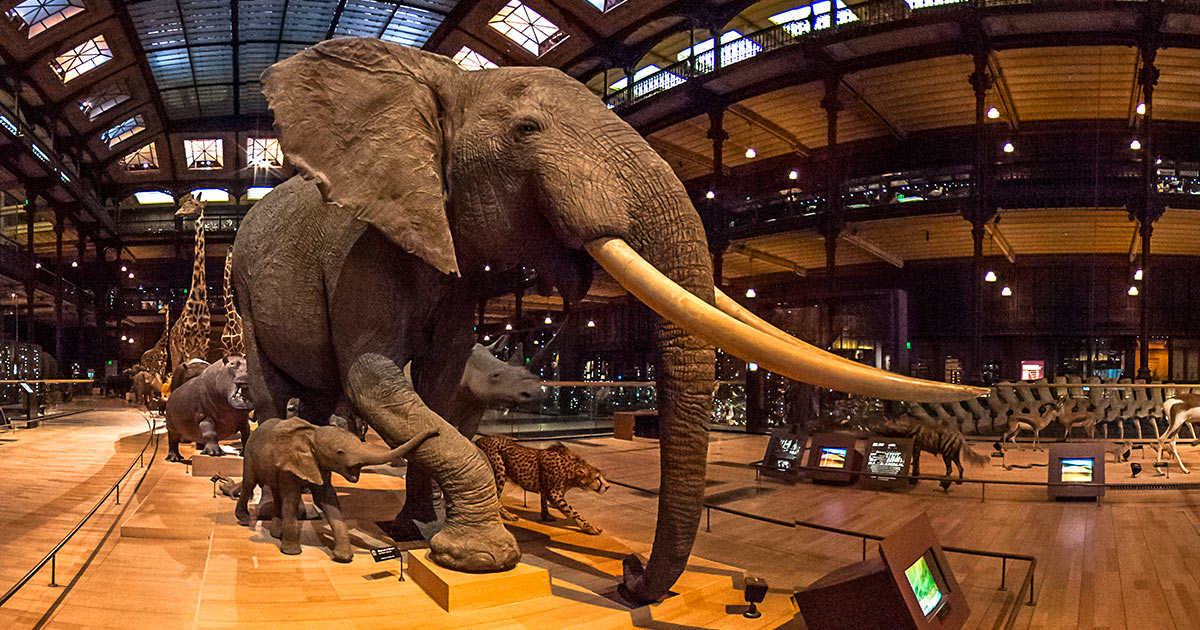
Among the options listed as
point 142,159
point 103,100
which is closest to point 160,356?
point 103,100

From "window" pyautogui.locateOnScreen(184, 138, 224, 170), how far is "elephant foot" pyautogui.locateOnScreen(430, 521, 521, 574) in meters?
27.0

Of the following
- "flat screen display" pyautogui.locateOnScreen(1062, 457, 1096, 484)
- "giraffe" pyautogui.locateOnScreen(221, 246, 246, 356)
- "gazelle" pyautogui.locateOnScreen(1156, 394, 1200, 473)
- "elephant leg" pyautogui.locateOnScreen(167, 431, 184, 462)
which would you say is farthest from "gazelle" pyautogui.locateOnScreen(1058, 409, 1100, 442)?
"giraffe" pyautogui.locateOnScreen(221, 246, 246, 356)

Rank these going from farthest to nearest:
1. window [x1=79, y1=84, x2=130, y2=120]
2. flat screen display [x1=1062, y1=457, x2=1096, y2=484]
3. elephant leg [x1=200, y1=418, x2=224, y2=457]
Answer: window [x1=79, y1=84, x2=130, y2=120] → flat screen display [x1=1062, y1=457, x2=1096, y2=484] → elephant leg [x1=200, y1=418, x2=224, y2=457]

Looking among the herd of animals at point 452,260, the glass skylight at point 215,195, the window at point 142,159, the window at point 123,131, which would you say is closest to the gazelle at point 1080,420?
the herd of animals at point 452,260

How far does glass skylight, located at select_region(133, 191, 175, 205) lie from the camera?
29359 mm

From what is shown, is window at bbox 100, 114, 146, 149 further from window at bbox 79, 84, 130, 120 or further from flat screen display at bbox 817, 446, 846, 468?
flat screen display at bbox 817, 446, 846, 468

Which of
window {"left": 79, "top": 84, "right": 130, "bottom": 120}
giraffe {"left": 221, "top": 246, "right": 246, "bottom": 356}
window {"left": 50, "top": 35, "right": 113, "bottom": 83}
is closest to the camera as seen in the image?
giraffe {"left": 221, "top": 246, "right": 246, "bottom": 356}

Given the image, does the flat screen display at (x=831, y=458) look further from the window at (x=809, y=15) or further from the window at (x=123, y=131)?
the window at (x=123, y=131)

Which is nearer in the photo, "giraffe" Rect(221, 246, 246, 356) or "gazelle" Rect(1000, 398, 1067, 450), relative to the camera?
"gazelle" Rect(1000, 398, 1067, 450)

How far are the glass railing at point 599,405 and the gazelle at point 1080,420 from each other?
4310mm

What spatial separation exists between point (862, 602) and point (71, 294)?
32113 mm

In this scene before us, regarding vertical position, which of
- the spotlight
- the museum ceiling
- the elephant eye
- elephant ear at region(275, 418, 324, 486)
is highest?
the museum ceiling

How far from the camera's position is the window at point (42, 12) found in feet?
48.5

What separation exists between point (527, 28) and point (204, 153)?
50.1 feet
